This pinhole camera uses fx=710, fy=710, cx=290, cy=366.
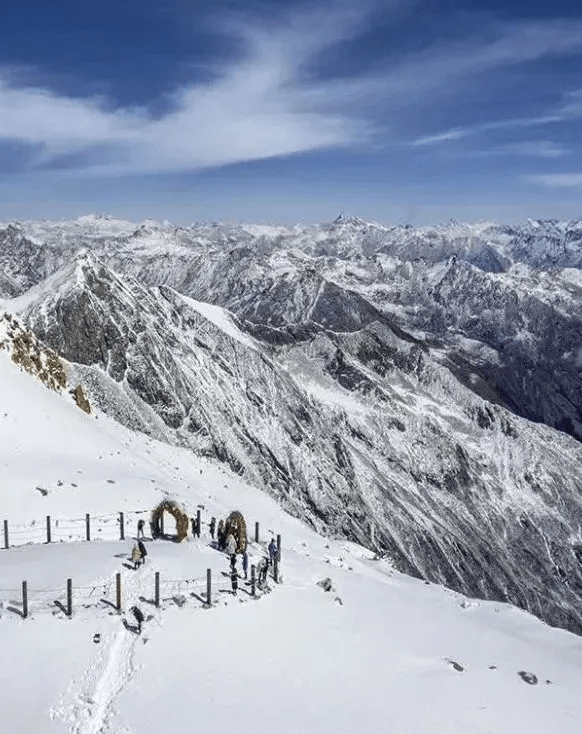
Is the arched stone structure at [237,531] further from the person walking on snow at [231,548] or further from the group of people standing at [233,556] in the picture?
the person walking on snow at [231,548]

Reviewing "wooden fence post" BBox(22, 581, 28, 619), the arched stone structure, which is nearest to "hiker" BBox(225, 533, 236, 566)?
the arched stone structure

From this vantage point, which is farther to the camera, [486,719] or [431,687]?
[431,687]

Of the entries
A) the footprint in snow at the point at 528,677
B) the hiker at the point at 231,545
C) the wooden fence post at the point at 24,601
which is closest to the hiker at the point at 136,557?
the hiker at the point at 231,545

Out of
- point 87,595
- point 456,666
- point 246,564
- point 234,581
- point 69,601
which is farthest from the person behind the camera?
point 246,564

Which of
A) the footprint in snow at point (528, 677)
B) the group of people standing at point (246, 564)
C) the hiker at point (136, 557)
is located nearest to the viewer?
the footprint in snow at point (528, 677)

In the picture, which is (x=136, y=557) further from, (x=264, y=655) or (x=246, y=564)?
(x=264, y=655)

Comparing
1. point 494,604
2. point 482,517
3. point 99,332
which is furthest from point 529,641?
point 482,517

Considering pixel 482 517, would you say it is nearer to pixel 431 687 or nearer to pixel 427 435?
pixel 427 435

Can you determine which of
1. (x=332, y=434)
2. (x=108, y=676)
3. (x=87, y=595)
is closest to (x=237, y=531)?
(x=87, y=595)
